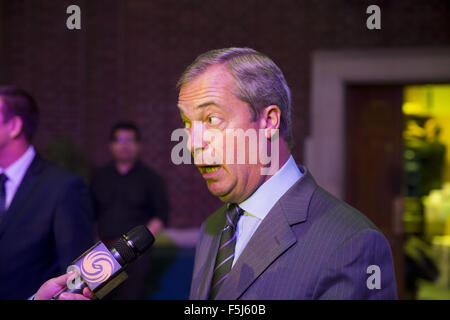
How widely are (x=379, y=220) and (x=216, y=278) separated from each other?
121 inches

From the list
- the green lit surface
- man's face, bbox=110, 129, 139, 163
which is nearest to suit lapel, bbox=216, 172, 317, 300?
man's face, bbox=110, 129, 139, 163

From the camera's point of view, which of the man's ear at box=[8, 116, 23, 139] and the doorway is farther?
the doorway

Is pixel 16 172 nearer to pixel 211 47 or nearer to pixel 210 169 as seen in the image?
pixel 210 169

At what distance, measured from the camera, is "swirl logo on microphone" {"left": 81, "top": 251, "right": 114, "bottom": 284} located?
28.9 inches

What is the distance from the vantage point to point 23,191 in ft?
4.38

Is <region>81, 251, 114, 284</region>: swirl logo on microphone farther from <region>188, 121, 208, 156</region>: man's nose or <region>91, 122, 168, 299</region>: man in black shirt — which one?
<region>91, 122, 168, 299</region>: man in black shirt

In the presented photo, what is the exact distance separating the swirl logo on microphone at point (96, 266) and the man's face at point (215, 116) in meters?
0.23

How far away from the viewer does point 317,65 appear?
140 inches

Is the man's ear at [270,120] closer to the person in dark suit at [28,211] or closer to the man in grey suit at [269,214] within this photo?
the man in grey suit at [269,214]

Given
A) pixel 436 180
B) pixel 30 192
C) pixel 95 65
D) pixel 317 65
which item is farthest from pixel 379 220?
pixel 30 192

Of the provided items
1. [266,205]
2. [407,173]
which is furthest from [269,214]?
[407,173]

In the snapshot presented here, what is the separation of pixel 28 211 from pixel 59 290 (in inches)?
24.7

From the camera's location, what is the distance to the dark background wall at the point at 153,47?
3.53m

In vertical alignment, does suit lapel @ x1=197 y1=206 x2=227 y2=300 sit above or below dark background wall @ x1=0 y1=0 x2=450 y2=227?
below
